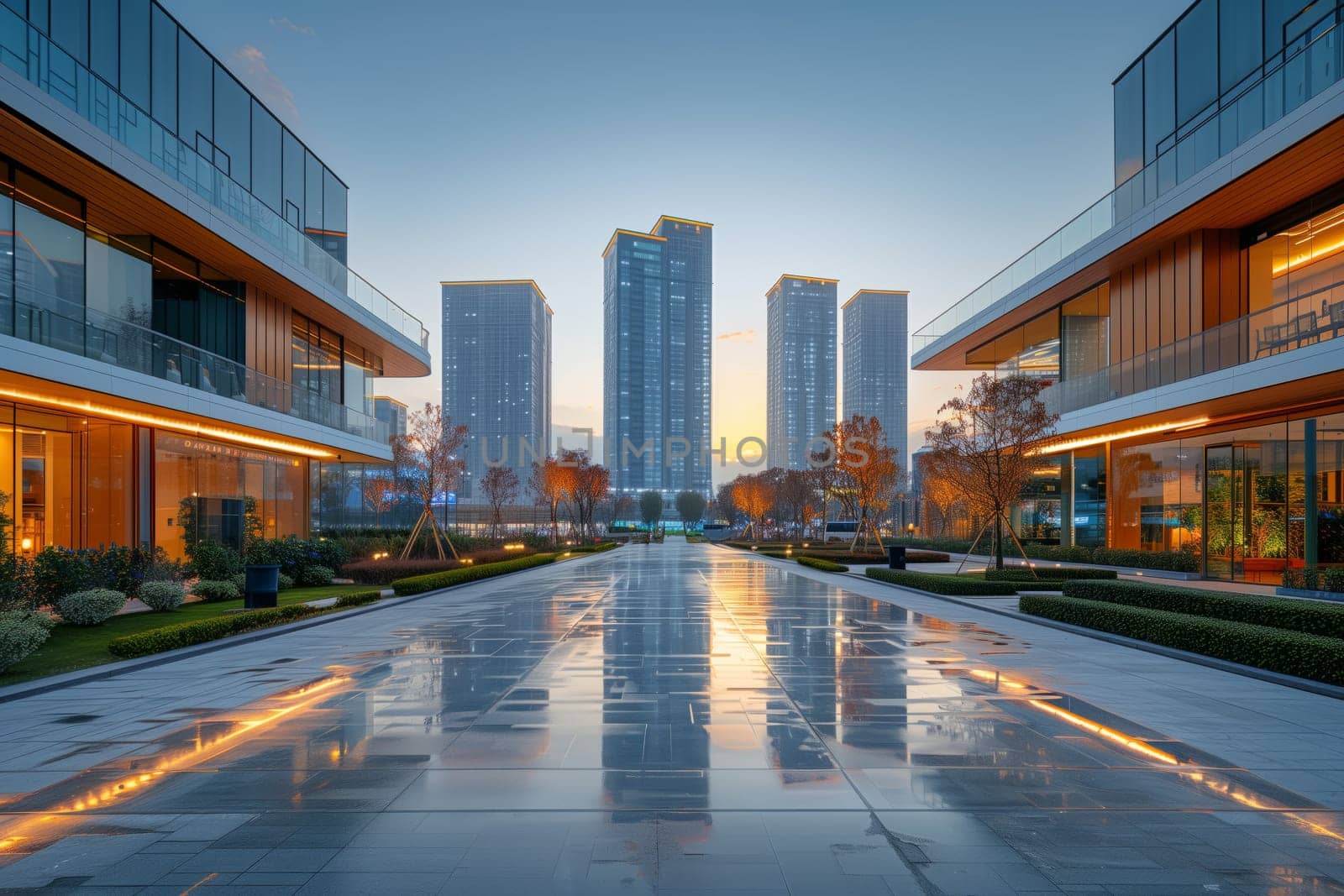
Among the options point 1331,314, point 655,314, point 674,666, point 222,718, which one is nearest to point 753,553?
point 1331,314

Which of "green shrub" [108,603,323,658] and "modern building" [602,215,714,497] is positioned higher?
"modern building" [602,215,714,497]

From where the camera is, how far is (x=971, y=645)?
12.3 meters

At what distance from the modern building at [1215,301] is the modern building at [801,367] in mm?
146075

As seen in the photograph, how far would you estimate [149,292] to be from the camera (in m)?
21.7

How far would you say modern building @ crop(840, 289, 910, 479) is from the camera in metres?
182

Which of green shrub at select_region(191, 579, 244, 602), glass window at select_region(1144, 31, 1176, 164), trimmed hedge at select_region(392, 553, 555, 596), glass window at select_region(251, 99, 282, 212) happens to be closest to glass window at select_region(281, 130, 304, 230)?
glass window at select_region(251, 99, 282, 212)

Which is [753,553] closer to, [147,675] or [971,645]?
[971,645]

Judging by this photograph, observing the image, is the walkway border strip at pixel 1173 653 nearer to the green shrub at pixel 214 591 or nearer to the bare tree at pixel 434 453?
the green shrub at pixel 214 591

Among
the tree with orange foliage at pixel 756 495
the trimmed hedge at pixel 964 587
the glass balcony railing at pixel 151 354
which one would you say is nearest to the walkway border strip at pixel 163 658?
the glass balcony railing at pixel 151 354

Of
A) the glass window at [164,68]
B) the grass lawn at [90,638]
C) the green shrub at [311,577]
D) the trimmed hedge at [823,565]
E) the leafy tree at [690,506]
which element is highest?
the glass window at [164,68]

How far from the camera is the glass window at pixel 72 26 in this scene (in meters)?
18.0

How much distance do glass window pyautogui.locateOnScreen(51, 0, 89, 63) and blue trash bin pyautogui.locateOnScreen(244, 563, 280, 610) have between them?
44.8ft

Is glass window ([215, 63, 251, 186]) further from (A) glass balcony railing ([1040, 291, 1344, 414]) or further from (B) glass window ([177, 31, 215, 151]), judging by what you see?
(A) glass balcony railing ([1040, 291, 1344, 414])

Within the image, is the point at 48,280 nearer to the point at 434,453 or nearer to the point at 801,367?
the point at 434,453
